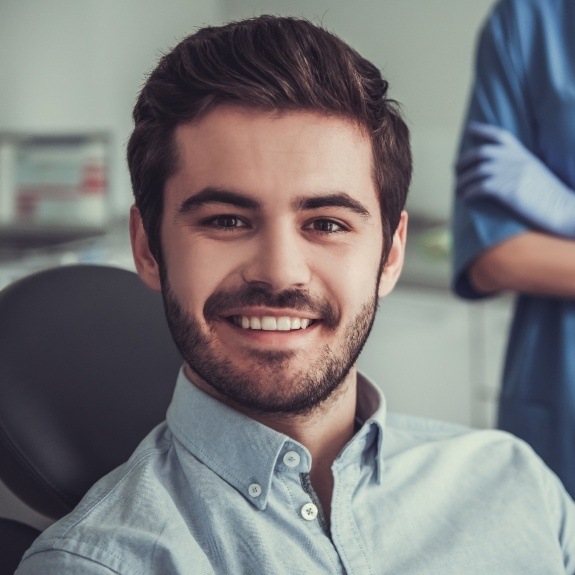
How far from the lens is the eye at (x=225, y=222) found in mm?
933

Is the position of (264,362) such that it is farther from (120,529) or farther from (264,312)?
(120,529)

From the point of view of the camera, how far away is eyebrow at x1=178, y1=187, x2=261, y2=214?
0.91 meters

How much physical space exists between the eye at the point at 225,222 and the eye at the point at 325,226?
7 cm

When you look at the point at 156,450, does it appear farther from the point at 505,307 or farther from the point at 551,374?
the point at 505,307

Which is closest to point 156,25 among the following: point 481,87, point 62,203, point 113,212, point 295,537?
point 113,212

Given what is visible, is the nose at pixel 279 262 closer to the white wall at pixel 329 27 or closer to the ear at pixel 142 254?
the ear at pixel 142 254

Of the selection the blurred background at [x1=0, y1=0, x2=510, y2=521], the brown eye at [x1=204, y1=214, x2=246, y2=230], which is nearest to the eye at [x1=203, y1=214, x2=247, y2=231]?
the brown eye at [x1=204, y1=214, x2=246, y2=230]

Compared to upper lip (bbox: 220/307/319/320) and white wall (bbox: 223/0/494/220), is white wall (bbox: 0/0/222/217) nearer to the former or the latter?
white wall (bbox: 223/0/494/220)

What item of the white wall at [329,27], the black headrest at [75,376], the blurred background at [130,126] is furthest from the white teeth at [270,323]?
the white wall at [329,27]

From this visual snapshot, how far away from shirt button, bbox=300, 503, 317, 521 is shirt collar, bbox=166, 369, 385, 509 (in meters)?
0.04

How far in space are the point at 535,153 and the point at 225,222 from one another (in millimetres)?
736

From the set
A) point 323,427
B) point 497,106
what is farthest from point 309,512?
point 497,106

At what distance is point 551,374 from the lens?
57.2 inches

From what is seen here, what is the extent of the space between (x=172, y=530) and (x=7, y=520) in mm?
233
